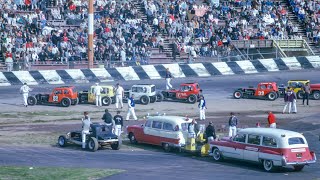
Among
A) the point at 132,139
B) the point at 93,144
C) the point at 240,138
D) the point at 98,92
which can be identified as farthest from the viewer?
the point at 98,92

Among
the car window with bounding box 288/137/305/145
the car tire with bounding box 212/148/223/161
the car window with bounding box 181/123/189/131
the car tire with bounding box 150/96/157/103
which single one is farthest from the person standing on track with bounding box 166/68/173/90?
the car window with bounding box 288/137/305/145

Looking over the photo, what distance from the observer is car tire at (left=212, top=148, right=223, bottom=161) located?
123 feet

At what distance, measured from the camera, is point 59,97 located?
54.3m

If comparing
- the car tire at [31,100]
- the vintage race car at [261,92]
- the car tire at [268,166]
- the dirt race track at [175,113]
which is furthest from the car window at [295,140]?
the car tire at [31,100]

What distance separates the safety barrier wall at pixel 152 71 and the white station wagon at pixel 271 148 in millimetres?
24570

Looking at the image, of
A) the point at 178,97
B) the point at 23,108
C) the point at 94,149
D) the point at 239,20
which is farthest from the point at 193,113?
the point at 239,20

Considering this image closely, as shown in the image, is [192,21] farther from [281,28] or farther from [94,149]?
[94,149]

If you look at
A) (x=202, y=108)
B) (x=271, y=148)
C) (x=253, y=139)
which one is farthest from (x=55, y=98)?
(x=271, y=148)

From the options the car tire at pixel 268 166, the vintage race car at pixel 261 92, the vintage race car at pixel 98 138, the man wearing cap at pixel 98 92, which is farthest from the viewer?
the vintage race car at pixel 261 92

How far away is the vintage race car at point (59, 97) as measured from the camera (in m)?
54.3

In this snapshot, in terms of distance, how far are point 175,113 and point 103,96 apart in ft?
17.3

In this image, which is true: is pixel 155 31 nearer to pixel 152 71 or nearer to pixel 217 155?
pixel 152 71

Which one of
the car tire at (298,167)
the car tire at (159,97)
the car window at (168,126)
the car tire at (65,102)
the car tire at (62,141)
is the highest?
the car tire at (159,97)

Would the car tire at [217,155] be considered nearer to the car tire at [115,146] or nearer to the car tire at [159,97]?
the car tire at [115,146]
